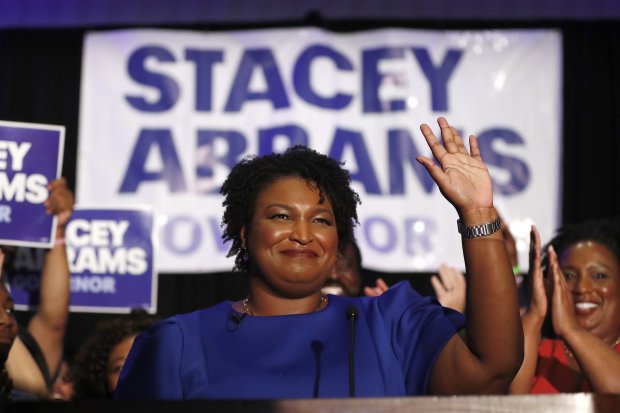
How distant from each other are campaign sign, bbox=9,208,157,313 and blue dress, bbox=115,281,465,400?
2.42 meters

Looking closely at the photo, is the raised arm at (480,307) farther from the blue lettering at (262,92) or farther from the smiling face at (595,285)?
the blue lettering at (262,92)

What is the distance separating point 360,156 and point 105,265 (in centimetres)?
159

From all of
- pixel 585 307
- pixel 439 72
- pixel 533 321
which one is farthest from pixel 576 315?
pixel 439 72

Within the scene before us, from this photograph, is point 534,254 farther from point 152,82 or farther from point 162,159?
point 152,82

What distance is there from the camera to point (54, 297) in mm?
4051

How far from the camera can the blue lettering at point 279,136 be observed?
18.1 feet

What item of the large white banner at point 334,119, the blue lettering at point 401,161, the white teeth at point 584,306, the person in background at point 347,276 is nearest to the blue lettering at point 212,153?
the large white banner at point 334,119

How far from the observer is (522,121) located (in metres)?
5.54

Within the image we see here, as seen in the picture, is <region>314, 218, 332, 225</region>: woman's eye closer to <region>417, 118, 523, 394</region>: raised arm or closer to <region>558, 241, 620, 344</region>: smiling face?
<region>417, 118, 523, 394</region>: raised arm

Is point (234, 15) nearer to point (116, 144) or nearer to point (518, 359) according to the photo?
point (116, 144)

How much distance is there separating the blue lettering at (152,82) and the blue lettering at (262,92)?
0.33m

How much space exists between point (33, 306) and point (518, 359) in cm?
A: 351

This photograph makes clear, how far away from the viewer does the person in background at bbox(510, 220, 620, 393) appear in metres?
2.90

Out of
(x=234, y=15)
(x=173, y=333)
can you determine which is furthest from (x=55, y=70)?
(x=173, y=333)
